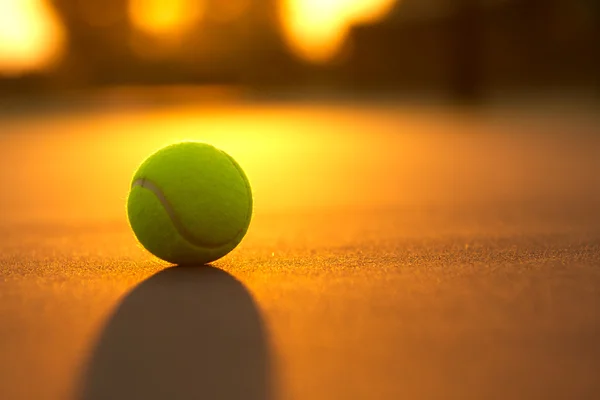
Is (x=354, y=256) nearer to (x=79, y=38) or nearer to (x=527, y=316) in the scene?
(x=527, y=316)

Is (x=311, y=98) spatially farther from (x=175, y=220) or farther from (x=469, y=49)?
(x=175, y=220)

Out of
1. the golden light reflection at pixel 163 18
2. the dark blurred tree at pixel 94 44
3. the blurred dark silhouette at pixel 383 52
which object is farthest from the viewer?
the golden light reflection at pixel 163 18

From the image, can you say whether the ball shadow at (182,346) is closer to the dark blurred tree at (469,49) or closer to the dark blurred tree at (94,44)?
the dark blurred tree at (469,49)

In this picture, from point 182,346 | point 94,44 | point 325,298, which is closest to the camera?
point 182,346

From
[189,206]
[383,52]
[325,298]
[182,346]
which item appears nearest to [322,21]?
[383,52]

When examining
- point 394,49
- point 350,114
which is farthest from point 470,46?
point 394,49

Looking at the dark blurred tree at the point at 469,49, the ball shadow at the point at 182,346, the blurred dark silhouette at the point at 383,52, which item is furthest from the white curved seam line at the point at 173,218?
the blurred dark silhouette at the point at 383,52
